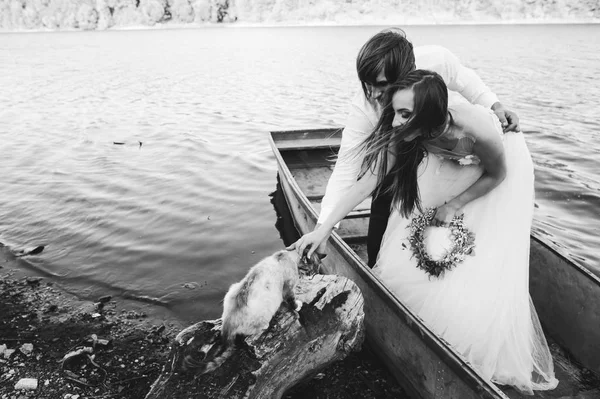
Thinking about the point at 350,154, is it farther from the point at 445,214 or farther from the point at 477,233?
the point at 477,233

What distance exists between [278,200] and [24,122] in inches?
477

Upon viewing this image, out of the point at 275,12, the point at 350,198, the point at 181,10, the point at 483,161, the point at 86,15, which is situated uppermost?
the point at 275,12

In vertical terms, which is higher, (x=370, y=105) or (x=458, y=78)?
(x=458, y=78)

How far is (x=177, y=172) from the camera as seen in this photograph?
11.5 metres

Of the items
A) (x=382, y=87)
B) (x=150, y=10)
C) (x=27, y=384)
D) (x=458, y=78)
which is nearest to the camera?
(x=382, y=87)

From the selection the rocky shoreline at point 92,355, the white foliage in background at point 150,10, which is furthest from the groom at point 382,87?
the white foliage in background at point 150,10

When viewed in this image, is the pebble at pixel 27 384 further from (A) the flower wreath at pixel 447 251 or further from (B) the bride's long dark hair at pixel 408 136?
(A) the flower wreath at pixel 447 251

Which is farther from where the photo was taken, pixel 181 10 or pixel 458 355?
pixel 181 10

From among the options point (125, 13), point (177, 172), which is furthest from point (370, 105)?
point (125, 13)

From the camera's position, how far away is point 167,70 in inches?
1284

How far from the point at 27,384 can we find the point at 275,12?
5718 inches

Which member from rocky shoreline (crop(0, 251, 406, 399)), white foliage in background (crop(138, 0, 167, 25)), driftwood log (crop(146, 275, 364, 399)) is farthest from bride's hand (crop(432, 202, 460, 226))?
white foliage in background (crop(138, 0, 167, 25))

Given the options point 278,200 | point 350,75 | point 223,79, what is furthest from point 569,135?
point 223,79

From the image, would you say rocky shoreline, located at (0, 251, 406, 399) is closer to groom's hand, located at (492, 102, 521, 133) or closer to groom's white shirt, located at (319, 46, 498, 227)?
groom's white shirt, located at (319, 46, 498, 227)
